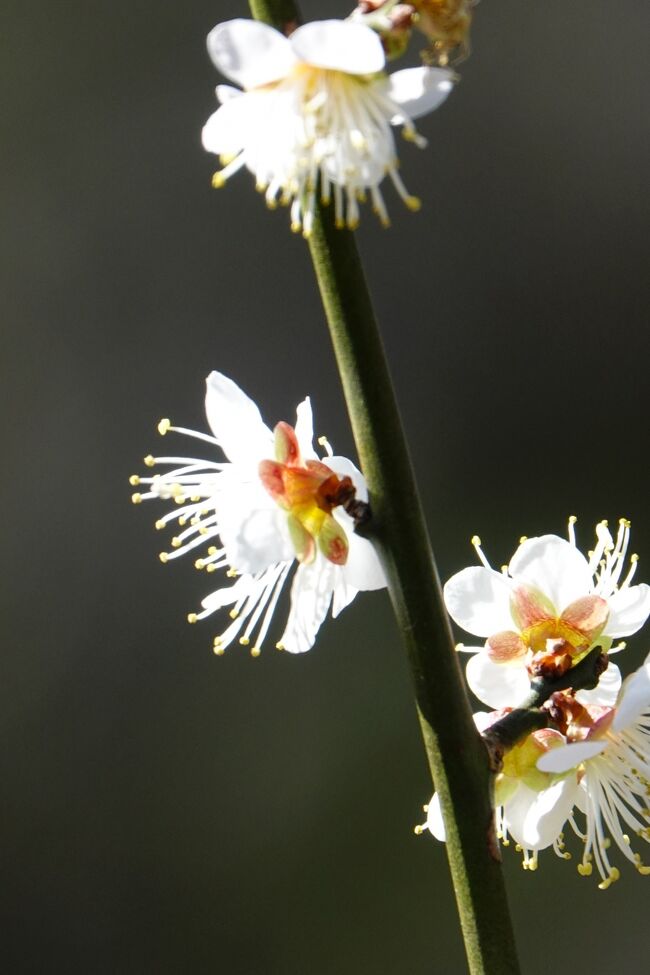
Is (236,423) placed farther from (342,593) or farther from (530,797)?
(530,797)

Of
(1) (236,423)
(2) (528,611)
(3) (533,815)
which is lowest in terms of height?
(3) (533,815)

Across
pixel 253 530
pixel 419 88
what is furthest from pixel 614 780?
pixel 419 88

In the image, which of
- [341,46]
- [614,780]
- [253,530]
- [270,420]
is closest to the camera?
[341,46]

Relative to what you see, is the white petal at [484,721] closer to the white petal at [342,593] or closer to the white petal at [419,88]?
the white petal at [342,593]

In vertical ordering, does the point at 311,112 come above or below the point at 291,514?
above

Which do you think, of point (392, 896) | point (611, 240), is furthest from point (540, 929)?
point (611, 240)

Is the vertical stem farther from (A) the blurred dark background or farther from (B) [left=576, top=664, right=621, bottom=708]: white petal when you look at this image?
(A) the blurred dark background

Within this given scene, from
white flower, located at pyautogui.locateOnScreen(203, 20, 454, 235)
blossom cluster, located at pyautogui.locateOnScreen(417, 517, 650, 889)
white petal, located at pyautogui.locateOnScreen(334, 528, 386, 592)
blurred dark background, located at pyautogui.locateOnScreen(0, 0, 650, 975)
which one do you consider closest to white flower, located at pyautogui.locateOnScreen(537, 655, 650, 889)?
blossom cluster, located at pyautogui.locateOnScreen(417, 517, 650, 889)
